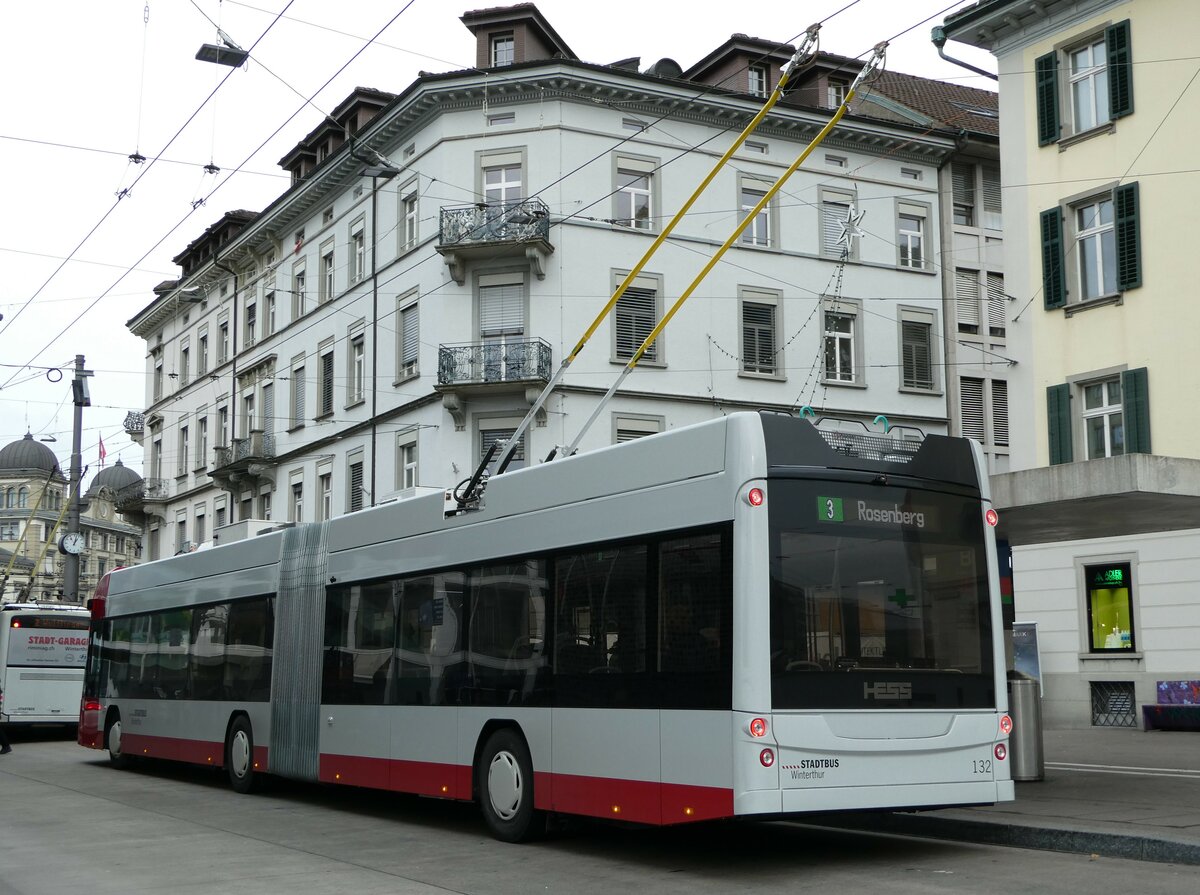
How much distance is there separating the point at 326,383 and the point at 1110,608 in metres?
22.8

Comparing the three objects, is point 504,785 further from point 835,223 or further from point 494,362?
point 835,223

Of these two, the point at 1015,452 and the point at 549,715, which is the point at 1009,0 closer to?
the point at 1015,452

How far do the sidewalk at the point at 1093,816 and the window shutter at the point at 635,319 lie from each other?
18.2 meters

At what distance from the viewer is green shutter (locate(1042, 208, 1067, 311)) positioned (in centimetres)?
2453

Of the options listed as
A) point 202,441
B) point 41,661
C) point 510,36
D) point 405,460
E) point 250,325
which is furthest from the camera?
point 202,441

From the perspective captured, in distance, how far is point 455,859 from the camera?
10625mm

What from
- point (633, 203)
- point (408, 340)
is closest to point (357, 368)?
point (408, 340)

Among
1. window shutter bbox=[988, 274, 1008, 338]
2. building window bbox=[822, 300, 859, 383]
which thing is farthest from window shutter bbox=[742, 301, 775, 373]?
window shutter bbox=[988, 274, 1008, 338]

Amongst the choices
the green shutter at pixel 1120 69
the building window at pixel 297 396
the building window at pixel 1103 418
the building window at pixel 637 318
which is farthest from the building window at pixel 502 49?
the building window at pixel 1103 418

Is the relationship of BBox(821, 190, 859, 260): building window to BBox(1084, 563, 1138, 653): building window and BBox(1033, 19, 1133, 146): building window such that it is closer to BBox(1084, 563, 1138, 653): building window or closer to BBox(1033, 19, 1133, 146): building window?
BBox(1033, 19, 1133, 146): building window

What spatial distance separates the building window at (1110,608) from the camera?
24.3 m

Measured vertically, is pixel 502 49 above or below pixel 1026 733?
Answer: above

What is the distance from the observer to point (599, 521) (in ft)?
34.8

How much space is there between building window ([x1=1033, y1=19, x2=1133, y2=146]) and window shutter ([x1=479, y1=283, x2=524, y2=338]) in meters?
12.5
